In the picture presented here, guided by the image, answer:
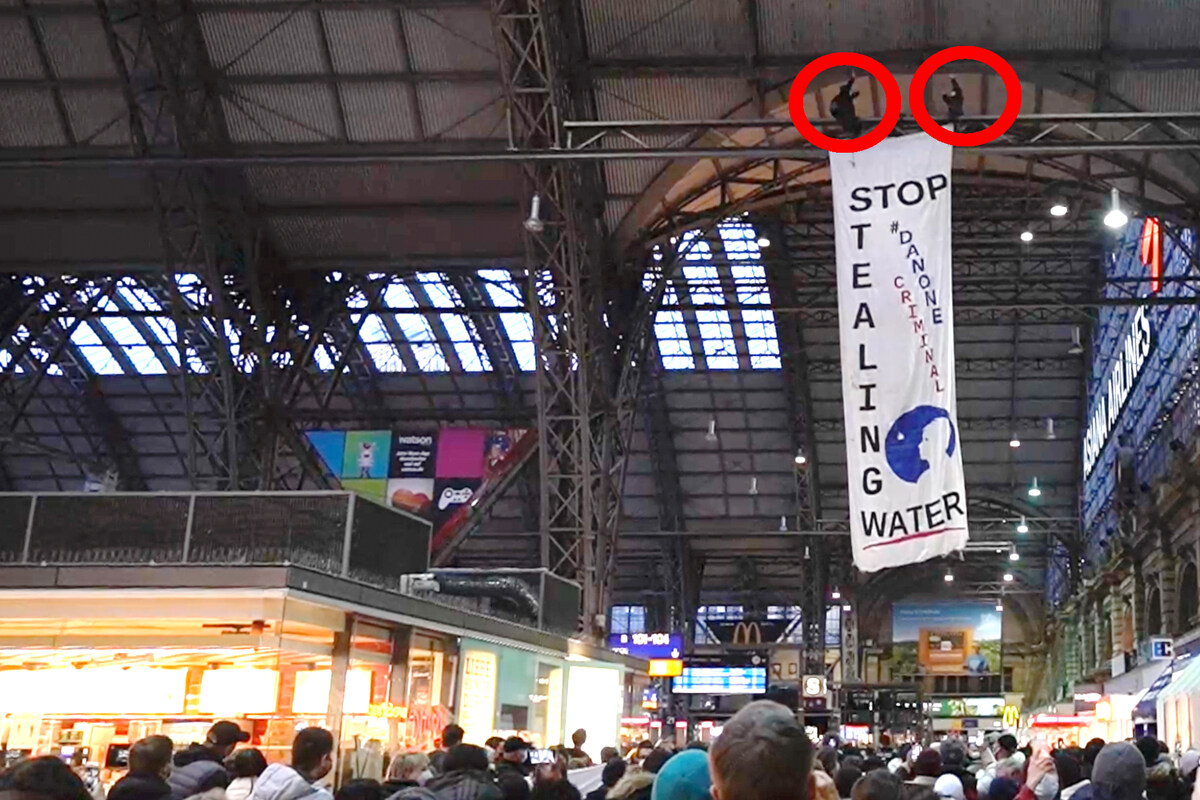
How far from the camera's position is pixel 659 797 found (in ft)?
10.5

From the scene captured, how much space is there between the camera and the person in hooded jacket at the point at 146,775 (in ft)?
16.3

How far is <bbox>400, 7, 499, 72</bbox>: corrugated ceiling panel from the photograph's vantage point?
1955cm

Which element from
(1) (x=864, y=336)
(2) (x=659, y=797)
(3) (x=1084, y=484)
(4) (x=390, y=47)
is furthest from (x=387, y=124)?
(3) (x=1084, y=484)

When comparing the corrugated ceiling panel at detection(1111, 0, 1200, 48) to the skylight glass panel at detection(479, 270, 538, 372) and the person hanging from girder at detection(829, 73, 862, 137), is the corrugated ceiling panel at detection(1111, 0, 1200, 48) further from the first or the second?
the skylight glass panel at detection(479, 270, 538, 372)

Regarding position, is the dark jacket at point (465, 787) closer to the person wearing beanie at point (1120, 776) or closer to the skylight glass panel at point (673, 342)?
the person wearing beanie at point (1120, 776)

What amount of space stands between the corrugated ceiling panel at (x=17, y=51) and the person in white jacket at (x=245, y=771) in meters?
17.0

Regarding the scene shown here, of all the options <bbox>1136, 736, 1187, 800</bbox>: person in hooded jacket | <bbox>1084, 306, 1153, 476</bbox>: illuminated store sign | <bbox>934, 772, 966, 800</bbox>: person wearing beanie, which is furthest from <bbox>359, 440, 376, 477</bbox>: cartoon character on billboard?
<bbox>1136, 736, 1187, 800</bbox>: person in hooded jacket

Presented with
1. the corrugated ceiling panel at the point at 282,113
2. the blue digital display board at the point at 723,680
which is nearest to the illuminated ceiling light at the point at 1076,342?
the blue digital display board at the point at 723,680

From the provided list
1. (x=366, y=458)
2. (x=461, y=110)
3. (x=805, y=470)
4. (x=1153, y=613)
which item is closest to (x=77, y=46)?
(x=461, y=110)

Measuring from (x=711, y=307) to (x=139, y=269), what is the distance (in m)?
11.2

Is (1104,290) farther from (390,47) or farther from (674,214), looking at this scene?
(390,47)

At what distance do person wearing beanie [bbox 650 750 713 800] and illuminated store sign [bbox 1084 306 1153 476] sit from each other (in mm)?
29603

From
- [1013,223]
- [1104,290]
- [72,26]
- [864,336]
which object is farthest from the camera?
[1104,290]

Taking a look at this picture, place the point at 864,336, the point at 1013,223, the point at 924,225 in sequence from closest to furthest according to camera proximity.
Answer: the point at 864,336 → the point at 924,225 → the point at 1013,223
